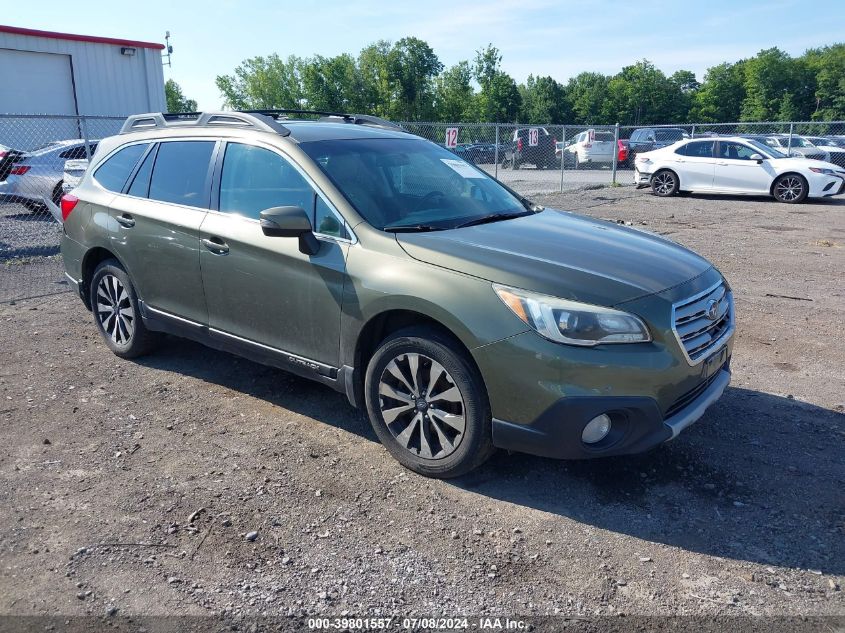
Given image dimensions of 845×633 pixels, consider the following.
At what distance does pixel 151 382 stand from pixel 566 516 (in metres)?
3.26

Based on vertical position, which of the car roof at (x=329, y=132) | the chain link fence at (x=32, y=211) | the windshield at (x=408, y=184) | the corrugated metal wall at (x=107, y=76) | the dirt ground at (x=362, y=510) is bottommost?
the dirt ground at (x=362, y=510)

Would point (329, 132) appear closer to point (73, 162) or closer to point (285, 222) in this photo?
point (285, 222)

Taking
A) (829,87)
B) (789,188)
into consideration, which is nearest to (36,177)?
(789,188)

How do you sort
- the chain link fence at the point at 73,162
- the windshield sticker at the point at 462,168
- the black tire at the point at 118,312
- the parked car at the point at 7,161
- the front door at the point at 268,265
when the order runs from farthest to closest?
the parked car at the point at 7,161 → the chain link fence at the point at 73,162 → the black tire at the point at 118,312 → the windshield sticker at the point at 462,168 → the front door at the point at 268,265

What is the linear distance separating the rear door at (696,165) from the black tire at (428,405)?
15.7 m

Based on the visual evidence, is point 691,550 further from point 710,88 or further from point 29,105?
point 710,88

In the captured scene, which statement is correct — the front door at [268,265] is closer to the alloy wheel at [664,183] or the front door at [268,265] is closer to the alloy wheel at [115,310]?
the alloy wheel at [115,310]

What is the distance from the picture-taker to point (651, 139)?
1167 inches

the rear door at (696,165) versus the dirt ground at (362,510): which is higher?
the rear door at (696,165)

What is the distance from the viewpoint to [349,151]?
14.6ft

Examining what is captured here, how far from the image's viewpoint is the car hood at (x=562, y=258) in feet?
11.2

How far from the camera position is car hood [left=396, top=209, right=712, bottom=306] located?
3412 millimetres

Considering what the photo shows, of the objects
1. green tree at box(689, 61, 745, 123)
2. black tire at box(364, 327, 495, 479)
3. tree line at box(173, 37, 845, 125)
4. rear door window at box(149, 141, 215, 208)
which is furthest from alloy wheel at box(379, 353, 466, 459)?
green tree at box(689, 61, 745, 123)

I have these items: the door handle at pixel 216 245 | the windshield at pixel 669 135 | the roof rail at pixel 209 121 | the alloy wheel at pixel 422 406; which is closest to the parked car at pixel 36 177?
the roof rail at pixel 209 121
